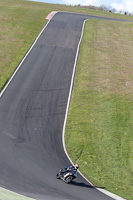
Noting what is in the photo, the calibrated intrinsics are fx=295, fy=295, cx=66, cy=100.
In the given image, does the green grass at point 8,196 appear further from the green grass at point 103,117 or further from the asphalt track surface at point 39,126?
the green grass at point 103,117

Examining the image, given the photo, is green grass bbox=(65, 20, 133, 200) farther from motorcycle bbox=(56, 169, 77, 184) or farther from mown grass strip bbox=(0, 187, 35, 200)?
mown grass strip bbox=(0, 187, 35, 200)

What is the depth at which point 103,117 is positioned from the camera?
25156 millimetres

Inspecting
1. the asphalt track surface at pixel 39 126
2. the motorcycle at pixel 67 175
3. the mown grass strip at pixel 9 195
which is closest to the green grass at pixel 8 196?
the mown grass strip at pixel 9 195

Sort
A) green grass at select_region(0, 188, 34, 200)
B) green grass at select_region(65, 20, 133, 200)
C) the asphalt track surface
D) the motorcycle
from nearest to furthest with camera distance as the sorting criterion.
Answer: green grass at select_region(0, 188, 34, 200), the asphalt track surface, the motorcycle, green grass at select_region(65, 20, 133, 200)

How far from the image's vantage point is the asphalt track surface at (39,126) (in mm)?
15078

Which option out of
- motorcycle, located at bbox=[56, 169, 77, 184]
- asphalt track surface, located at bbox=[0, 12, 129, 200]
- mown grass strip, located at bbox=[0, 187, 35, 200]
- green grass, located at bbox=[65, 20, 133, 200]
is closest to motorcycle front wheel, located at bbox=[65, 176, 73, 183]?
motorcycle, located at bbox=[56, 169, 77, 184]

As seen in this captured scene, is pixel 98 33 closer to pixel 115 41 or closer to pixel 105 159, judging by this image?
pixel 115 41

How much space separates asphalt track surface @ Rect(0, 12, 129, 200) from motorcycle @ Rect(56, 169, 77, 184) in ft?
0.88

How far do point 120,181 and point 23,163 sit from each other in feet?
19.7

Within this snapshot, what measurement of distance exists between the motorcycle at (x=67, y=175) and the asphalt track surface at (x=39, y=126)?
0.27 metres

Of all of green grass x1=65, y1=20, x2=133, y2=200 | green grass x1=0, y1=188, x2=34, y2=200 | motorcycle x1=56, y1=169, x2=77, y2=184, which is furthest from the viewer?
green grass x1=65, y1=20, x2=133, y2=200

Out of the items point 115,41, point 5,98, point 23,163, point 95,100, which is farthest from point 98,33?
point 23,163

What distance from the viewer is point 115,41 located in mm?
45719

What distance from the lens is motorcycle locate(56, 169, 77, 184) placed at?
1556cm
